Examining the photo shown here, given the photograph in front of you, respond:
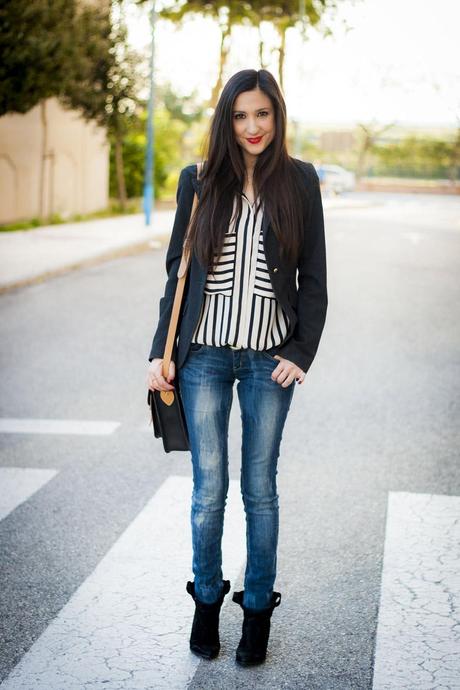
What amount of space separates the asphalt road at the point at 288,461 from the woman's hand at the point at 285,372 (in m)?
1.00

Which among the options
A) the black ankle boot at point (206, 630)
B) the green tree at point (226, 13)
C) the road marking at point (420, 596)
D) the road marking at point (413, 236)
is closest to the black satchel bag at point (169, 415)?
the black ankle boot at point (206, 630)

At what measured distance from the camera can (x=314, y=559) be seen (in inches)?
177

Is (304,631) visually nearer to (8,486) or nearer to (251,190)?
(251,190)

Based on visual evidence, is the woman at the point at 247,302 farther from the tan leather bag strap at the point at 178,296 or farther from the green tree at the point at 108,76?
the green tree at the point at 108,76

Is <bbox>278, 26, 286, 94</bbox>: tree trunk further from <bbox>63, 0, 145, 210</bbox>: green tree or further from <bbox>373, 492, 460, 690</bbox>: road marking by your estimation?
<bbox>373, 492, 460, 690</bbox>: road marking

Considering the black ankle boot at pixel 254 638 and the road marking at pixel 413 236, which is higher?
the black ankle boot at pixel 254 638

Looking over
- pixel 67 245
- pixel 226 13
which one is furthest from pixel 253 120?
pixel 226 13

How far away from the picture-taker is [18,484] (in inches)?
219

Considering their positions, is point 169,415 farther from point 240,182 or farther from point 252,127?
point 252,127

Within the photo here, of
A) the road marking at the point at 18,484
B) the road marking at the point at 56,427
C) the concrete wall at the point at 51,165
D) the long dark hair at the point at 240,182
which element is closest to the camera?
the long dark hair at the point at 240,182

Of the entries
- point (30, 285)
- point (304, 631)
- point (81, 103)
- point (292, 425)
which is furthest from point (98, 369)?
point (81, 103)

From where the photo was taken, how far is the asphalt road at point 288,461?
12.4 ft

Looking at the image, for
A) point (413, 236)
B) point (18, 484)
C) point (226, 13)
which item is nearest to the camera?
point (18, 484)

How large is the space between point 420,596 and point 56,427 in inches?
131
